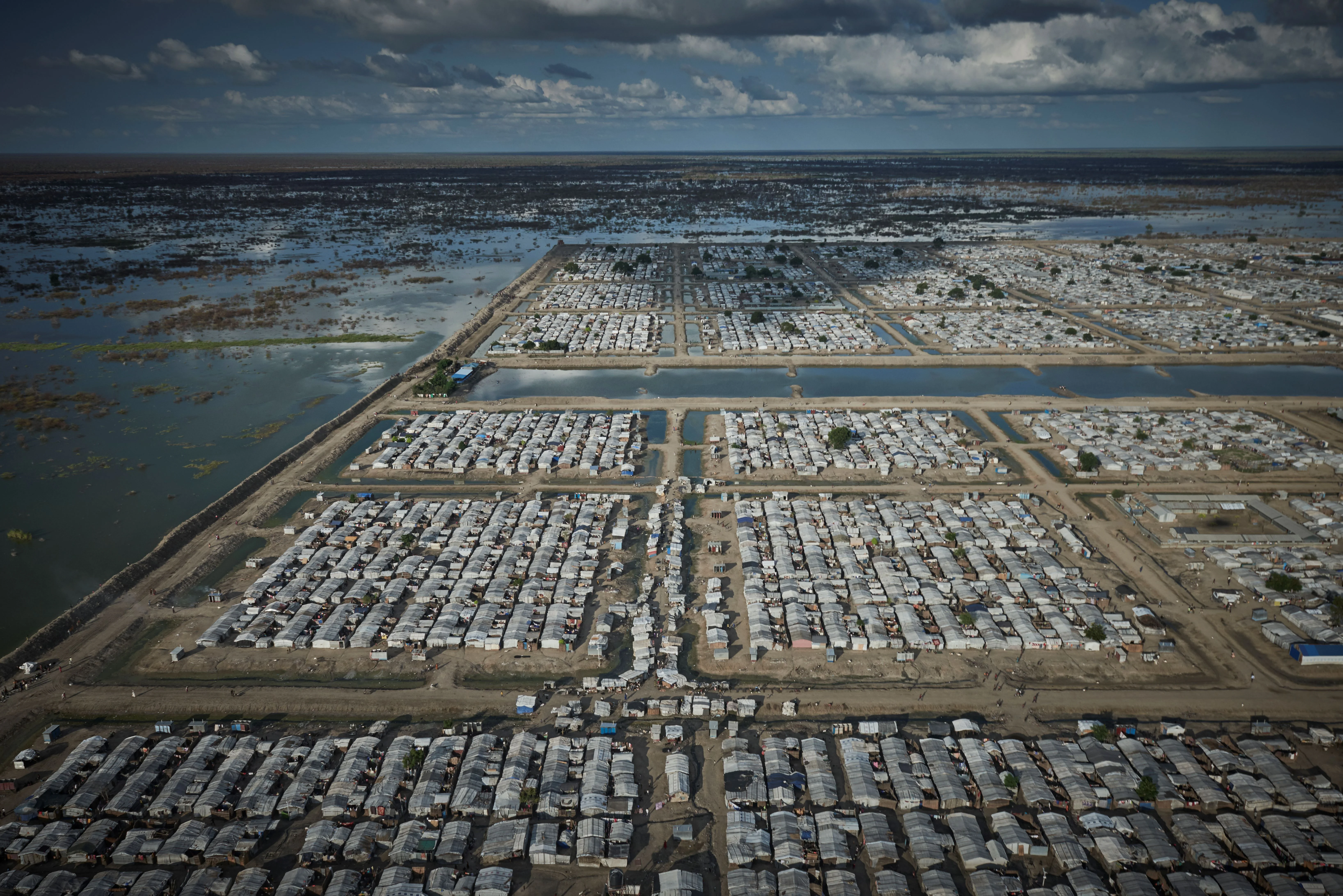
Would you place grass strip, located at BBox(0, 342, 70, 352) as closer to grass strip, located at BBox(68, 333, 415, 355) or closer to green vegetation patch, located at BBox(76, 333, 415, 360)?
grass strip, located at BBox(68, 333, 415, 355)

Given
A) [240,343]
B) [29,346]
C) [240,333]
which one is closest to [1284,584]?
[240,343]

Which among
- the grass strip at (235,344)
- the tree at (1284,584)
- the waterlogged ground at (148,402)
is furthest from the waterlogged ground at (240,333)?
the tree at (1284,584)

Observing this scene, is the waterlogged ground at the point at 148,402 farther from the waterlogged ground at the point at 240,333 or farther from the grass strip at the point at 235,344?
the grass strip at the point at 235,344

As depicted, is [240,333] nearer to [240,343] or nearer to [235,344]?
[235,344]

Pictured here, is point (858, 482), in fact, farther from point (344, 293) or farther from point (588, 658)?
point (344, 293)

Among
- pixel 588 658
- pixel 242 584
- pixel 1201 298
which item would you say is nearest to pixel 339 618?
pixel 242 584

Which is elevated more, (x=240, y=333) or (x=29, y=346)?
(x=240, y=333)

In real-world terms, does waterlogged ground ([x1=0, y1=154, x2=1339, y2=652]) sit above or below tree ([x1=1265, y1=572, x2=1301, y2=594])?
above

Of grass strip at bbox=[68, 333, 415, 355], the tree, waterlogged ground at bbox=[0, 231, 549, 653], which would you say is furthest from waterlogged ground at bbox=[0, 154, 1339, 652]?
the tree

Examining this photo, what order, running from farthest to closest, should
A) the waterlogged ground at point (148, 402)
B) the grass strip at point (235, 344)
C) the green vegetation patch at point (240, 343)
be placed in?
the grass strip at point (235, 344)
the green vegetation patch at point (240, 343)
the waterlogged ground at point (148, 402)
